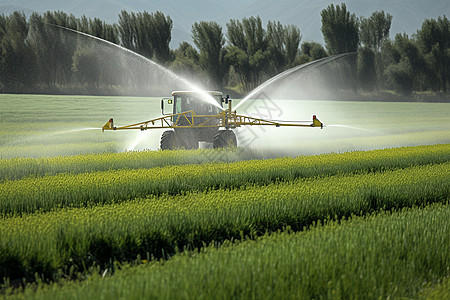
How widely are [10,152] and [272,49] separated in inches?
1536

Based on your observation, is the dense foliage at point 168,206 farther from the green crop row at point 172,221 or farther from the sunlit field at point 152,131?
the sunlit field at point 152,131

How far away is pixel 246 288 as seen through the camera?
15.4 ft

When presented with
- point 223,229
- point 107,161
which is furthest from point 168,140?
point 223,229

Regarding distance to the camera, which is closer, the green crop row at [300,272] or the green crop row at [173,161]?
the green crop row at [300,272]

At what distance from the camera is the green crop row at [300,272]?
4.58 meters

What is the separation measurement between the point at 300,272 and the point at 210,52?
4749cm

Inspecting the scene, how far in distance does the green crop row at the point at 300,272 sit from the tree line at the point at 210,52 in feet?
69.1

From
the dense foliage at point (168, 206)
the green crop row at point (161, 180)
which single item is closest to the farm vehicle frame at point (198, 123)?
the green crop row at point (161, 180)

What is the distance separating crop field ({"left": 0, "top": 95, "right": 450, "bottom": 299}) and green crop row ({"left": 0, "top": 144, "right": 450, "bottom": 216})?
4cm

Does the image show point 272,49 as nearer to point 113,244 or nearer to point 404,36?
point 404,36

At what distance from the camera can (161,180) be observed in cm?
1081

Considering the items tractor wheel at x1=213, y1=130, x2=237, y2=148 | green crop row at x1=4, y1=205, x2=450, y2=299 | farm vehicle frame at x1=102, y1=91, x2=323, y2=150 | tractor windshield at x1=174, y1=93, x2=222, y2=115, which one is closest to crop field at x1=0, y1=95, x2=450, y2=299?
green crop row at x1=4, y1=205, x2=450, y2=299

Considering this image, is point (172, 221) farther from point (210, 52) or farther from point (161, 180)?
point (210, 52)

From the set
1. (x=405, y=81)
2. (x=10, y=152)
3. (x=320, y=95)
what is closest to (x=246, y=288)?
(x=10, y=152)
